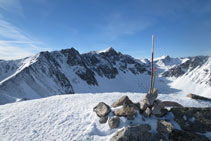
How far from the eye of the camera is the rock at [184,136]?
7.07 m

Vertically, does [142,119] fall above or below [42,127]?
above

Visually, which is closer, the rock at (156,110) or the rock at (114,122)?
the rock at (114,122)

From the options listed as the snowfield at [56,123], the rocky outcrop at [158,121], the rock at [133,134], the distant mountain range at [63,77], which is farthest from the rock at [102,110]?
the distant mountain range at [63,77]

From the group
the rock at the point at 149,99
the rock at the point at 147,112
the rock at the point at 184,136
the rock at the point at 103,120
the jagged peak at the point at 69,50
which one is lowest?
the rock at the point at 184,136

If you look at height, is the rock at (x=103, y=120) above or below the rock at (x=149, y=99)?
below

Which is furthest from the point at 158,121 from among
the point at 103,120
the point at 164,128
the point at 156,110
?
the point at 103,120

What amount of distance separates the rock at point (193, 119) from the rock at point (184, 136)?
0.69 m

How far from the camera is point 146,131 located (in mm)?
7465

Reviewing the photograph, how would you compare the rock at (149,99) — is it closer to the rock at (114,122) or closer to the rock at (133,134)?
the rock at (133,134)

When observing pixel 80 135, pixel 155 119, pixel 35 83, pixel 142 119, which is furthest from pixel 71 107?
pixel 35 83

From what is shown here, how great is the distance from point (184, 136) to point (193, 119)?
2089 millimetres

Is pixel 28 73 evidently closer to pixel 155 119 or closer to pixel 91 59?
pixel 155 119

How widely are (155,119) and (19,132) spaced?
9685 mm

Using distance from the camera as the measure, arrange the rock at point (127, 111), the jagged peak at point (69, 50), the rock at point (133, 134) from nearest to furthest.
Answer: the rock at point (133, 134) < the rock at point (127, 111) < the jagged peak at point (69, 50)
